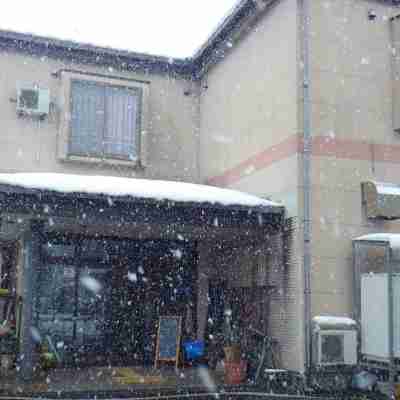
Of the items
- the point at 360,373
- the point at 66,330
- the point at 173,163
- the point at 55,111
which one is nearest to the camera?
the point at 360,373

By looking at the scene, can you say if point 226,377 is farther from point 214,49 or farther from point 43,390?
point 214,49

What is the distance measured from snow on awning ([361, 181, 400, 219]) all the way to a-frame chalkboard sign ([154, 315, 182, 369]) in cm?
495

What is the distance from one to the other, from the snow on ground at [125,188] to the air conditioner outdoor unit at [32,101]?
4194mm

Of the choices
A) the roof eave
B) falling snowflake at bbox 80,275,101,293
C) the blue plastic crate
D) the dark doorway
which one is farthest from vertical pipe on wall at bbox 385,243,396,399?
the roof eave

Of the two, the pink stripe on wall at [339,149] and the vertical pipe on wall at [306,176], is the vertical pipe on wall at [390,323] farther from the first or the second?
the pink stripe on wall at [339,149]

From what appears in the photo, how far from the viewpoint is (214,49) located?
15148 millimetres

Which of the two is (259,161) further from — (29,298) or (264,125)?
(29,298)

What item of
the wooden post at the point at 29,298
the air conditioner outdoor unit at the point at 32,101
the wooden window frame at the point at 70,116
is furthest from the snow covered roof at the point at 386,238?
the air conditioner outdoor unit at the point at 32,101

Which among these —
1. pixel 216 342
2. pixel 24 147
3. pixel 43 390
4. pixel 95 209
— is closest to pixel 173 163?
pixel 24 147

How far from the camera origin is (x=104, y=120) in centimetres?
1488

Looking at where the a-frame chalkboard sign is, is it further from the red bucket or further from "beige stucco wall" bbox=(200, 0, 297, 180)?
"beige stucco wall" bbox=(200, 0, 297, 180)

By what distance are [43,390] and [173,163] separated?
7.27m

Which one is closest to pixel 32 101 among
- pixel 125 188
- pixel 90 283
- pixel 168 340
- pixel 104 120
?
pixel 104 120

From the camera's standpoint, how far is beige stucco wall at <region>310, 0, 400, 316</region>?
35.7 ft
